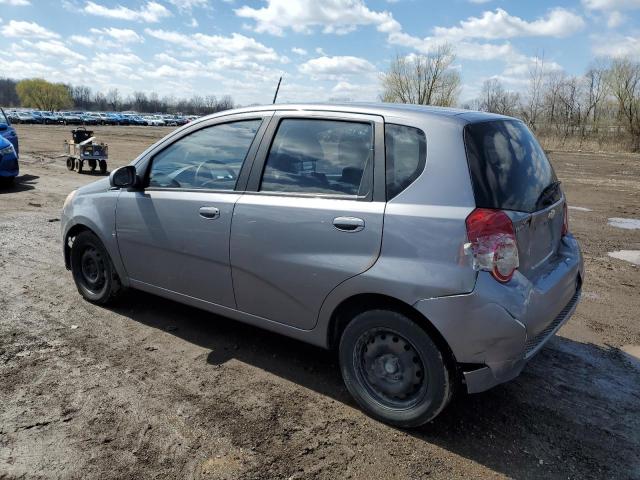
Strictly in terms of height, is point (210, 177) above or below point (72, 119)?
below

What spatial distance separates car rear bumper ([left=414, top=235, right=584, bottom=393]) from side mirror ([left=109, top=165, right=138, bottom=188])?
Answer: 265 cm

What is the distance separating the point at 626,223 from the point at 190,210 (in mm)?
9229

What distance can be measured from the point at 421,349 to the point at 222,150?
6.86 feet

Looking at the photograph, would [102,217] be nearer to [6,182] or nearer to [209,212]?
[209,212]

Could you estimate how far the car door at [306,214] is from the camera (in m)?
2.95

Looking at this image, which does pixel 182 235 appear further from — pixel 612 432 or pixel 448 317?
pixel 612 432

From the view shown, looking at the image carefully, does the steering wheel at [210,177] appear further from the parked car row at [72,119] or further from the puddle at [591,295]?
the parked car row at [72,119]

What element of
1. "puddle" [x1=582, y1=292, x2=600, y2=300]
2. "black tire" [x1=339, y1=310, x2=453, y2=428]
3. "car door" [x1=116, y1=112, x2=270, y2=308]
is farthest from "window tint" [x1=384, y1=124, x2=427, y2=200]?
"puddle" [x1=582, y1=292, x2=600, y2=300]

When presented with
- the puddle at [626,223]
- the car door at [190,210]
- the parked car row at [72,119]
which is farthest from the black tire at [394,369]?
the parked car row at [72,119]

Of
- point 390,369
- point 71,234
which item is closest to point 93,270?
point 71,234

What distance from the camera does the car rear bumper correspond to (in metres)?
2.57

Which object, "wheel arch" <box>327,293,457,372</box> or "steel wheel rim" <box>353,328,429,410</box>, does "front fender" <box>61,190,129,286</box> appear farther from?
"steel wheel rim" <box>353,328,429,410</box>

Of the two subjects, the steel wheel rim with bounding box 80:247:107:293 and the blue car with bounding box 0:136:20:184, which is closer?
the steel wheel rim with bounding box 80:247:107:293

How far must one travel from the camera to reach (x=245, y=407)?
320 cm
